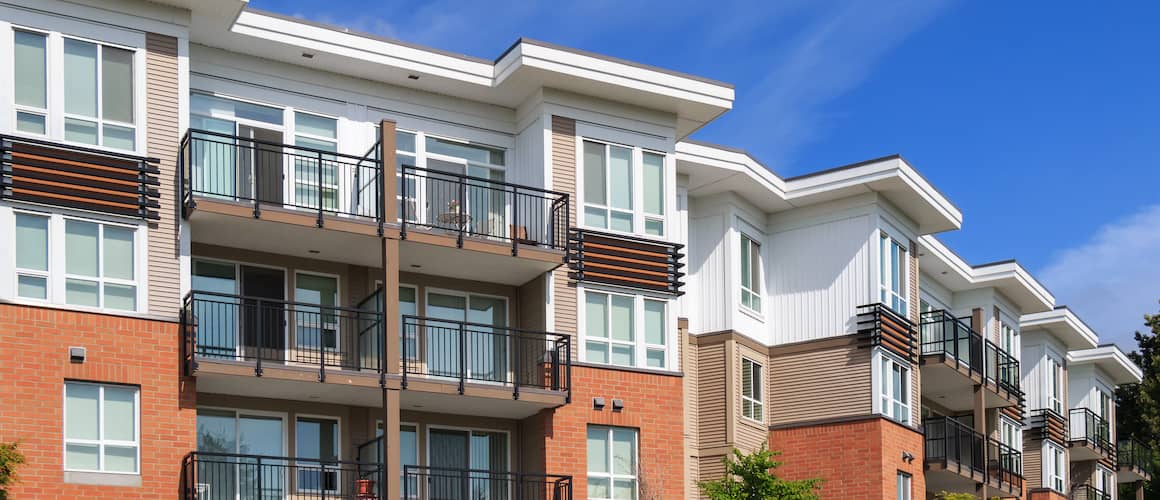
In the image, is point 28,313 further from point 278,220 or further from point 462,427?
point 462,427

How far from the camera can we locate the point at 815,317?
39.6m

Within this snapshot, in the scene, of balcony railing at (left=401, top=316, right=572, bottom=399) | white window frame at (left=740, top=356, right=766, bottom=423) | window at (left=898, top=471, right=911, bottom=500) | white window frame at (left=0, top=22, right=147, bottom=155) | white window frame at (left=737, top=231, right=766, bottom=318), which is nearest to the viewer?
white window frame at (left=0, top=22, right=147, bottom=155)

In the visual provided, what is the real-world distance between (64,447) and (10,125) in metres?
5.29

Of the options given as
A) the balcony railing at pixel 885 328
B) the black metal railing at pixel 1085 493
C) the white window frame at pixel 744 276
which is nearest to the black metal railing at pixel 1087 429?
the black metal railing at pixel 1085 493

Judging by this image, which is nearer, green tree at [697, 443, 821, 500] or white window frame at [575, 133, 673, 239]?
white window frame at [575, 133, 673, 239]

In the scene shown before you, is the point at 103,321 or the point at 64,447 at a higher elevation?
the point at 103,321

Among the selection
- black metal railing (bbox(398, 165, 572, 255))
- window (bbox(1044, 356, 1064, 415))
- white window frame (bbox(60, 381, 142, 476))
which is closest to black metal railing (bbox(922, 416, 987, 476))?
window (bbox(1044, 356, 1064, 415))

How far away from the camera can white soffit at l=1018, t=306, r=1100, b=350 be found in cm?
5412

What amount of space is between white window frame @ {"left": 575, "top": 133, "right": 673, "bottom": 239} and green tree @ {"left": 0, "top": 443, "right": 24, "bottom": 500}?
40.8 feet

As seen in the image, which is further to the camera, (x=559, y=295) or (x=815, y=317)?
(x=815, y=317)

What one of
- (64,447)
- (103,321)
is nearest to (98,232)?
(103,321)

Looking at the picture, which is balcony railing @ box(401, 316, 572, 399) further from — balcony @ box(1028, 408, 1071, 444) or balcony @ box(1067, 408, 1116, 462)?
balcony @ box(1067, 408, 1116, 462)

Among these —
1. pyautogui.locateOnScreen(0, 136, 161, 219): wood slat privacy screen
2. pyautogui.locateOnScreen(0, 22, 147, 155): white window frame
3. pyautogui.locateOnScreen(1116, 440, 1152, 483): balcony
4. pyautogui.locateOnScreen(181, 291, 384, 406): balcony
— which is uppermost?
pyautogui.locateOnScreen(0, 22, 147, 155): white window frame

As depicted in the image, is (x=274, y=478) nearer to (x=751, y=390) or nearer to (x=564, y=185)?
(x=564, y=185)
